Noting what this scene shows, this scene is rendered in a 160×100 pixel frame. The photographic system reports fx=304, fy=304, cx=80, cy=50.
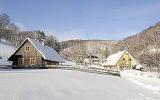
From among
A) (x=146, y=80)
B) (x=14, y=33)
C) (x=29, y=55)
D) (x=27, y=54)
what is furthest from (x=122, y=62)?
(x=14, y=33)

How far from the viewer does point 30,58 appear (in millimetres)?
63312

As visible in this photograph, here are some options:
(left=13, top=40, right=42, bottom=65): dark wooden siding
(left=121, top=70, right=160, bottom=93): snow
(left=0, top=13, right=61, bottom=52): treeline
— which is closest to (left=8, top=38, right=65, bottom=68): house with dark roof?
(left=13, top=40, right=42, bottom=65): dark wooden siding

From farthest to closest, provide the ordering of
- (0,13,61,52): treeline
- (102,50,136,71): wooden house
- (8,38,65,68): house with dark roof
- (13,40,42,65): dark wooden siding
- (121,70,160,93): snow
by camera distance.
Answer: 1. (0,13,61,52): treeline
2. (102,50,136,71): wooden house
3. (13,40,42,65): dark wooden siding
4. (8,38,65,68): house with dark roof
5. (121,70,160,93): snow

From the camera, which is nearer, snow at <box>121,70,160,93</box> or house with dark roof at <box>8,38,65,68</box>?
snow at <box>121,70,160,93</box>

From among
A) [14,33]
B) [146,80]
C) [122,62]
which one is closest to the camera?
[146,80]

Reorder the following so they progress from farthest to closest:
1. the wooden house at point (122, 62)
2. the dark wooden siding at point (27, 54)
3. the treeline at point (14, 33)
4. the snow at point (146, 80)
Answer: the treeline at point (14, 33)
the wooden house at point (122, 62)
the dark wooden siding at point (27, 54)
the snow at point (146, 80)

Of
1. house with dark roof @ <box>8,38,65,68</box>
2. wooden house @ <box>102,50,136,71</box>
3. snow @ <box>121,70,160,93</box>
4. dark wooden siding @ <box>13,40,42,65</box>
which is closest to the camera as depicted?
snow @ <box>121,70,160,93</box>

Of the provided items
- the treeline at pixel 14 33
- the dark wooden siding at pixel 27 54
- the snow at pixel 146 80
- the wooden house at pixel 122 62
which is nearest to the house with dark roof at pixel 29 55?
the dark wooden siding at pixel 27 54

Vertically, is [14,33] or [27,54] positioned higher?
[14,33]

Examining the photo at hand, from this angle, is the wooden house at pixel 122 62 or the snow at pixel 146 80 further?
the wooden house at pixel 122 62

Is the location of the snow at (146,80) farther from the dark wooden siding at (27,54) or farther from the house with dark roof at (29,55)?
the dark wooden siding at (27,54)

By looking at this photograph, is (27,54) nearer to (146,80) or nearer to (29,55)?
(29,55)

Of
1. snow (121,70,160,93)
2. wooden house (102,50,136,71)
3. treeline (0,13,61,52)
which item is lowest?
snow (121,70,160,93)

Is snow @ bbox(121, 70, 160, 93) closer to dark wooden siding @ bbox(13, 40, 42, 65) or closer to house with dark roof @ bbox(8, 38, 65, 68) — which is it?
house with dark roof @ bbox(8, 38, 65, 68)
